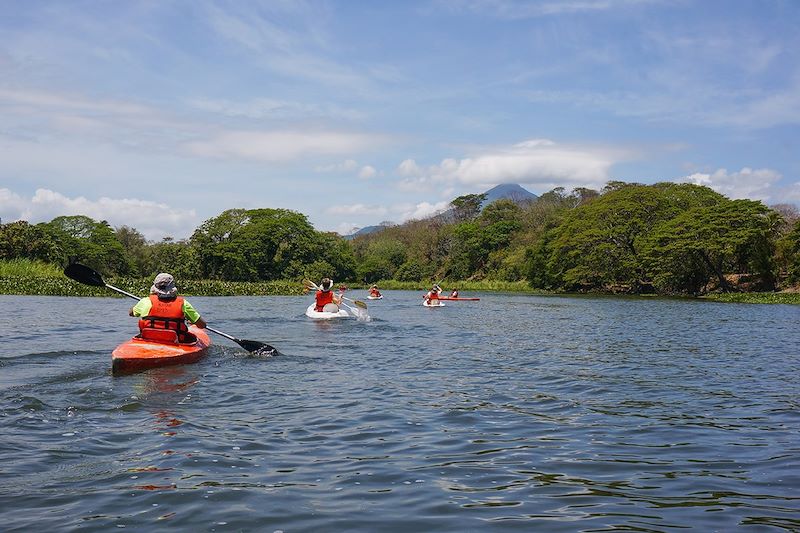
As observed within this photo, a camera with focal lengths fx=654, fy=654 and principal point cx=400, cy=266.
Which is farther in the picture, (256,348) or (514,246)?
(514,246)

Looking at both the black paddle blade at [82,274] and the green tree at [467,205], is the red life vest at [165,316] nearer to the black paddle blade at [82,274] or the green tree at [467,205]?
the black paddle blade at [82,274]

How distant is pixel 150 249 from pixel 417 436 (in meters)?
89.1

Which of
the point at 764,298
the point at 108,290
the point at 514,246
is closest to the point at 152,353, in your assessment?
the point at 108,290

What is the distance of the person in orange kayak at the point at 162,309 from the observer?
1156 cm

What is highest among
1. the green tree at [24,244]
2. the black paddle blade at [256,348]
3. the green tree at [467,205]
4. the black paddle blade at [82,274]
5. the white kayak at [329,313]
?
the green tree at [467,205]

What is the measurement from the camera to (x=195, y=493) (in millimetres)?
5117

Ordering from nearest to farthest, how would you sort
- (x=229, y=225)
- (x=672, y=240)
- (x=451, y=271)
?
(x=672, y=240) < (x=229, y=225) < (x=451, y=271)

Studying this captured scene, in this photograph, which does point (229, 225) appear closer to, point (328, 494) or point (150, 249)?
point (150, 249)

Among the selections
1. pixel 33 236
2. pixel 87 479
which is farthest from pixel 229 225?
pixel 87 479

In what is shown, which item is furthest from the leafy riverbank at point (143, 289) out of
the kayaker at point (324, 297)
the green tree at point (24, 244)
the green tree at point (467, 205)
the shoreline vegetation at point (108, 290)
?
the green tree at point (467, 205)

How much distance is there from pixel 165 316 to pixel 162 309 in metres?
0.15

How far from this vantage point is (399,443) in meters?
6.81

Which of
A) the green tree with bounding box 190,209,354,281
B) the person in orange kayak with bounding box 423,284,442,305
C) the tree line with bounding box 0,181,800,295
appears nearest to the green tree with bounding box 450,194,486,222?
the tree line with bounding box 0,181,800,295

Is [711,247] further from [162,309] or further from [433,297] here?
[162,309]
